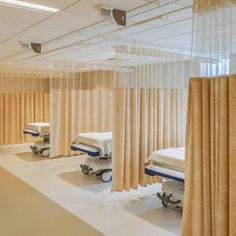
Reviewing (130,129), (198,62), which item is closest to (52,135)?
(130,129)

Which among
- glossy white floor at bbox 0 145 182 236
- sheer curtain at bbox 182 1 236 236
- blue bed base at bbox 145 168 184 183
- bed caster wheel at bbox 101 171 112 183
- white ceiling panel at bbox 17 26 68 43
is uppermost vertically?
white ceiling panel at bbox 17 26 68 43

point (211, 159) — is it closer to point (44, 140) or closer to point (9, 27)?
point (9, 27)

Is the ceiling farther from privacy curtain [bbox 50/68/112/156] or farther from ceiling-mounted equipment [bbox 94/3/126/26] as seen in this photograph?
privacy curtain [bbox 50/68/112/156]

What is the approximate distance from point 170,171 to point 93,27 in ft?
6.58

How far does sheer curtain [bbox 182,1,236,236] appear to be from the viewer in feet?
5.71

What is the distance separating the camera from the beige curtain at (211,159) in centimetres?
171

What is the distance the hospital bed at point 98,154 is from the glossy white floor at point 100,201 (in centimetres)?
16

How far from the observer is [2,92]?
8016 mm

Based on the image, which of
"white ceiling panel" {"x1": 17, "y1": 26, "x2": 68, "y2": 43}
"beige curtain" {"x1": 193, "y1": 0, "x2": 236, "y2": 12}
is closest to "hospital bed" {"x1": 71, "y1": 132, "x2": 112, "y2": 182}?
"white ceiling panel" {"x1": 17, "y1": 26, "x2": 68, "y2": 43}

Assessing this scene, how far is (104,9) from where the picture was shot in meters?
2.69

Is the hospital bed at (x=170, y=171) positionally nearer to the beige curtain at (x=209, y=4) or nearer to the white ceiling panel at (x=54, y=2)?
the beige curtain at (x=209, y=4)

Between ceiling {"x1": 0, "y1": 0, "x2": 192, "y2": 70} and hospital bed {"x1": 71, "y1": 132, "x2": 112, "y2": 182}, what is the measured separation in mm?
1564

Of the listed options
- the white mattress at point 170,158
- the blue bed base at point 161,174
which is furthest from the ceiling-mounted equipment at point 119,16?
the blue bed base at point 161,174

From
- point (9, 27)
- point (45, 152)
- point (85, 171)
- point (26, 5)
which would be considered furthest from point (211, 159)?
point (45, 152)
